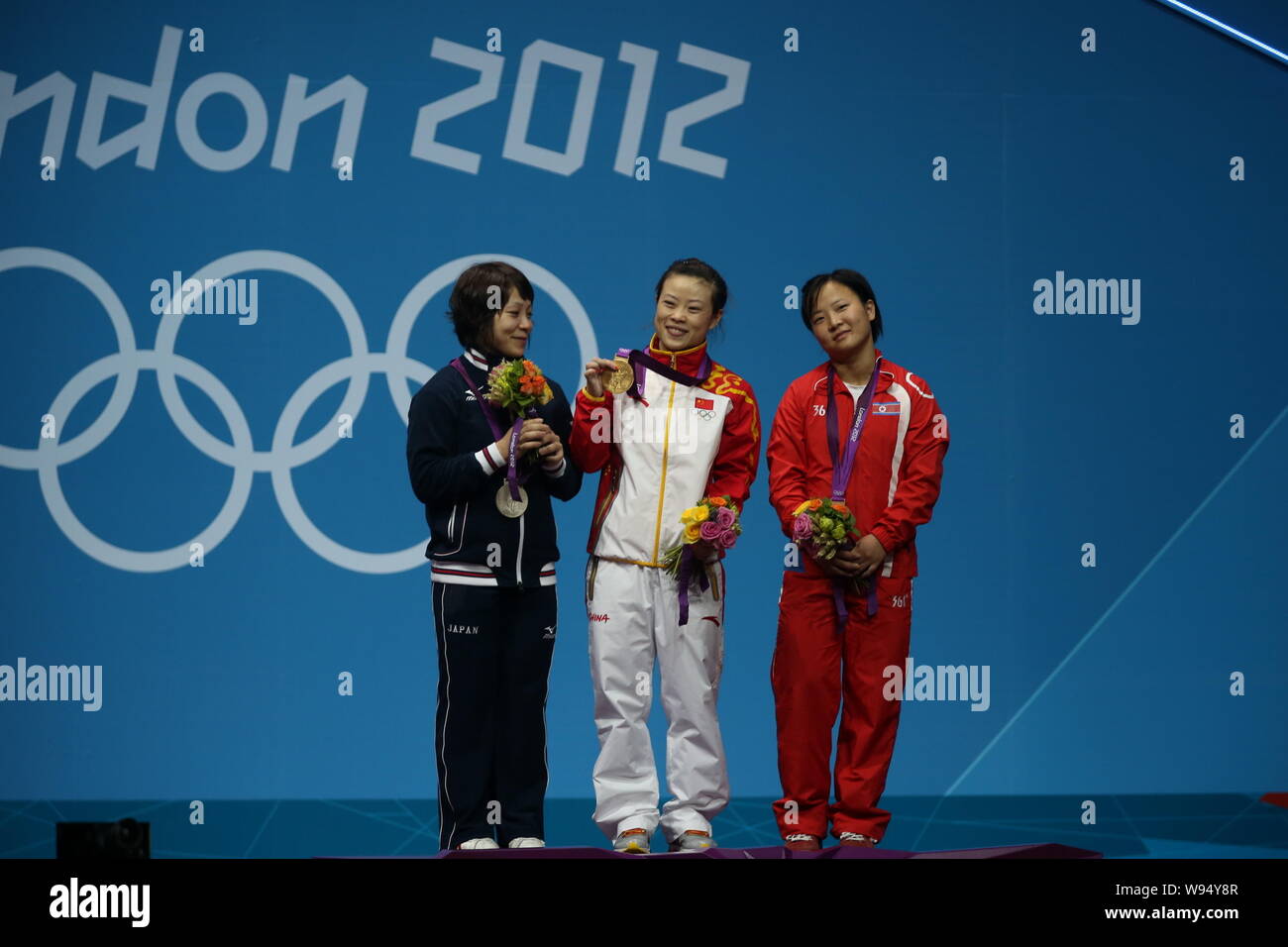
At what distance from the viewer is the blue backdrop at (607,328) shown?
20.0 ft

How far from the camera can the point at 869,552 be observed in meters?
4.58

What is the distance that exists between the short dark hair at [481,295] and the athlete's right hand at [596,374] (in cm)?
38

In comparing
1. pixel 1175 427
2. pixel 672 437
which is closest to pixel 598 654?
pixel 672 437

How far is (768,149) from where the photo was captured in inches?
244

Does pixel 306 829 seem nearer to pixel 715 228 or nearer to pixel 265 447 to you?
pixel 265 447

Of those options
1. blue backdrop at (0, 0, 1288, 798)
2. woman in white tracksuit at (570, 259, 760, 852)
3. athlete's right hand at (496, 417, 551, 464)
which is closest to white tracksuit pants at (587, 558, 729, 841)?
woman in white tracksuit at (570, 259, 760, 852)

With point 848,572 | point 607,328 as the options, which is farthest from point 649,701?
point 607,328

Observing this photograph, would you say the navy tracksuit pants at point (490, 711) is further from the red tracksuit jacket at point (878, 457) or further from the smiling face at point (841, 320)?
the smiling face at point (841, 320)

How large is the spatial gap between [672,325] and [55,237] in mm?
2954

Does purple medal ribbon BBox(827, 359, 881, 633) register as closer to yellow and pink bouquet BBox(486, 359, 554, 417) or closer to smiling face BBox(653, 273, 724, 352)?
smiling face BBox(653, 273, 724, 352)

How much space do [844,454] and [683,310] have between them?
2.26ft

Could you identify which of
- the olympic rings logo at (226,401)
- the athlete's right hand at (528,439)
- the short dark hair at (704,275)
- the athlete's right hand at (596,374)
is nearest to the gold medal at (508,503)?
the athlete's right hand at (528,439)

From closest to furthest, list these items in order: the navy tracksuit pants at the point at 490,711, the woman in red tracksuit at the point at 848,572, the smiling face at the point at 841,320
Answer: the navy tracksuit pants at the point at 490,711, the woman in red tracksuit at the point at 848,572, the smiling face at the point at 841,320

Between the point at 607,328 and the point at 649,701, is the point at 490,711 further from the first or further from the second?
the point at 607,328
